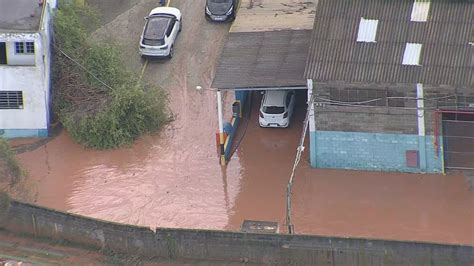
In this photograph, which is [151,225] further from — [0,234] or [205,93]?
[205,93]

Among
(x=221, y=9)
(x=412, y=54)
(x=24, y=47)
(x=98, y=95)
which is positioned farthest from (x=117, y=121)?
(x=412, y=54)

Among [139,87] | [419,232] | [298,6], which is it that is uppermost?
[298,6]

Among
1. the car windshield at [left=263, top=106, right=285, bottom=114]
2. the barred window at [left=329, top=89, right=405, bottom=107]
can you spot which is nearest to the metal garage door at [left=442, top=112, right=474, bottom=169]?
the barred window at [left=329, top=89, right=405, bottom=107]

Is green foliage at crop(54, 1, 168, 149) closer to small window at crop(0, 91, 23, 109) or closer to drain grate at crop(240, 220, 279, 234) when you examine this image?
small window at crop(0, 91, 23, 109)

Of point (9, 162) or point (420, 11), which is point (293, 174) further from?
point (9, 162)

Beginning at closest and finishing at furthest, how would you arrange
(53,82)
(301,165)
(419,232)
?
(419,232) → (301,165) → (53,82)

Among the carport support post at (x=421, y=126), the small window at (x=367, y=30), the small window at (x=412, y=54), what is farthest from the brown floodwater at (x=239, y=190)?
the small window at (x=367, y=30)

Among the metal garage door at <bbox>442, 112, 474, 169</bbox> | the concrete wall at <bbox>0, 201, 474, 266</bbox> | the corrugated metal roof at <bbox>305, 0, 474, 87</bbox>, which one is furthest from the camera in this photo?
the metal garage door at <bbox>442, 112, 474, 169</bbox>

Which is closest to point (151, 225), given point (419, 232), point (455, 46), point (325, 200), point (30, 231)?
point (30, 231)
